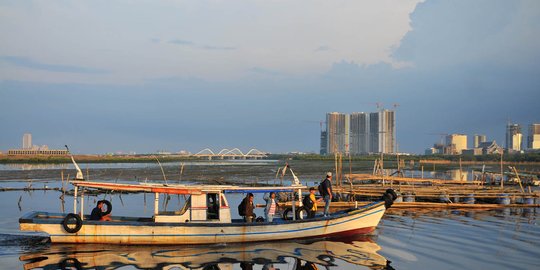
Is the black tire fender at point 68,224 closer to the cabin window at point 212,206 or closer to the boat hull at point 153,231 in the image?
the boat hull at point 153,231

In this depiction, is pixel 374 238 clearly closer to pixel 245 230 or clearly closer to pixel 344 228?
pixel 344 228

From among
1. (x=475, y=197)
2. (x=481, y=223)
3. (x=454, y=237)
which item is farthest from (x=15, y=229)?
(x=475, y=197)

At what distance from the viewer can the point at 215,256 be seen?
680 inches

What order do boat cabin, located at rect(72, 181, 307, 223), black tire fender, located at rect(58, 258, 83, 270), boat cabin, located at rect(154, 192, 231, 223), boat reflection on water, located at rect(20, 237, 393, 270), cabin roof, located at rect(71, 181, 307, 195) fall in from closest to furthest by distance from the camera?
black tire fender, located at rect(58, 258, 83, 270), boat reflection on water, located at rect(20, 237, 393, 270), cabin roof, located at rect(71, 181, 307, 195), boat cabin, located at rect(72, 181, 307, 223), boat cabin, located at rect(154, 192, 231, 223)

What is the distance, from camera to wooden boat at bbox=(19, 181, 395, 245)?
742 inches

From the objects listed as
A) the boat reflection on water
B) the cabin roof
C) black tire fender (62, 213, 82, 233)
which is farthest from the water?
the cabin roof

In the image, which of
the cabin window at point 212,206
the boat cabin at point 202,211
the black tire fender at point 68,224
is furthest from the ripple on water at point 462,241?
the black tire fender at point 68,224

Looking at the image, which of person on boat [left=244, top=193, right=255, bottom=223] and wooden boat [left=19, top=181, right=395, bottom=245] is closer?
wooden boat [left=19, top=181, right=395, bottom=245]

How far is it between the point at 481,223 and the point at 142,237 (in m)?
15.8

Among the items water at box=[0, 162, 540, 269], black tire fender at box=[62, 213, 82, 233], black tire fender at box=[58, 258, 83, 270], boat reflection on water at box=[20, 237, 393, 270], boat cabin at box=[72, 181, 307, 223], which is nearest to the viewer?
black tire fender at box=[58, 258, 83, 270]

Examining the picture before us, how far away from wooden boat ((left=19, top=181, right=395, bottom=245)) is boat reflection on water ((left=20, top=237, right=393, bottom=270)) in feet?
0.97

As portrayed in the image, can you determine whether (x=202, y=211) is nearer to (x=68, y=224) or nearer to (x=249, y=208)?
(x=249, y=208)

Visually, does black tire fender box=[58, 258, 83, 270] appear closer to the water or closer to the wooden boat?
the water

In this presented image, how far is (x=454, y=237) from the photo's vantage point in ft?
68.8
